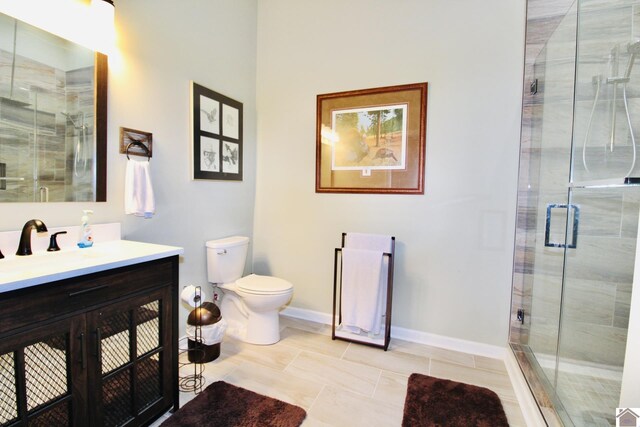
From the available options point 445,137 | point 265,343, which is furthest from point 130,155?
point 445,137

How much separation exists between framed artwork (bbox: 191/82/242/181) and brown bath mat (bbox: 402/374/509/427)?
6.83 feet

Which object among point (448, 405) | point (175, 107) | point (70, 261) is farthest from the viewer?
point (175, 107)

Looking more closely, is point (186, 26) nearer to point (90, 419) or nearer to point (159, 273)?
point (159, 273)

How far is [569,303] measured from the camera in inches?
79.3

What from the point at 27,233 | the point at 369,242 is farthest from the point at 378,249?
the point at 27,233

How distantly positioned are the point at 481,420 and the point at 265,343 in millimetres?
1489

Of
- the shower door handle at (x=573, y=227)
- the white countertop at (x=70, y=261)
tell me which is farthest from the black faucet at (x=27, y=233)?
the shower door handle at (x=573, y=227)

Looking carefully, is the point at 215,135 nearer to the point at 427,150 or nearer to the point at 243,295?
the point at 243,295

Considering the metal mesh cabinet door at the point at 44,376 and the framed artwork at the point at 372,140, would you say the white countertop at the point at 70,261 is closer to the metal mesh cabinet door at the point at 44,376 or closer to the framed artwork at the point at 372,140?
the metal mesh cabinet door at the point at 44,376

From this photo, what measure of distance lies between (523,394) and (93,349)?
2.22m

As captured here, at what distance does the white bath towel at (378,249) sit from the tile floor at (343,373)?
Result: 236mm

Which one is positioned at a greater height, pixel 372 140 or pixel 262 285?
pixel 372 140

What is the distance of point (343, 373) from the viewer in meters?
2.12

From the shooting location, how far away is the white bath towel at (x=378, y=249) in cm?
243
